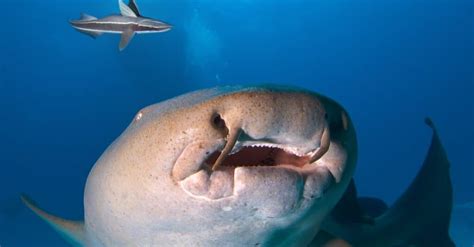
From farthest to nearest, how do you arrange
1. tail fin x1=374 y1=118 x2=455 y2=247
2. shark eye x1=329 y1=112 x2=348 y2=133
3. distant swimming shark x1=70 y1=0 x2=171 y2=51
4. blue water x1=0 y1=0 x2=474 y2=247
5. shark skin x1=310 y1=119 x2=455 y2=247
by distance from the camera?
blue water x1=0 y1=0 x2=474 y2=247 < distant swimming shark x1=70 y1=0 x2=171 y2=51 < tail fin x1=374 y1=118 x2=455 y2=247 < shark skin x1=310 y1=119 x2=455 y2=247 < shark eye x1=329 y1=112 x2=348 y2=133

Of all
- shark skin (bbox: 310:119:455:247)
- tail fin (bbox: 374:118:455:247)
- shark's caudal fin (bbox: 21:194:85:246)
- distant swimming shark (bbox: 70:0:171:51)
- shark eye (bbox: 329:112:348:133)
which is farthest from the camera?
distant swimming shark (bbox: 70:0:171:51)

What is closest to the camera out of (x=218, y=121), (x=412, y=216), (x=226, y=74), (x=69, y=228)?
(x=218, y=121)

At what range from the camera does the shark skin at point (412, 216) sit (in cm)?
400

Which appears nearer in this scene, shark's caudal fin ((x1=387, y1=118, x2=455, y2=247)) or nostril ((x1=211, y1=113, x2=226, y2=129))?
nostril ((x1=211, y1=113, x2=226, y2=129))

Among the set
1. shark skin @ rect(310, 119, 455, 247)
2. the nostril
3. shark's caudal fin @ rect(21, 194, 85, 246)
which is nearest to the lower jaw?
the nostril

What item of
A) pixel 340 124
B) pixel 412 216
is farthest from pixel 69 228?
pixel 412 216

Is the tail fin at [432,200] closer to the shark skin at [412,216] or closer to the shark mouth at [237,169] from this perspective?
the shark skin at [412,216]

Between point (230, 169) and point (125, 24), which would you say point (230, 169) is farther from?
point (125, 24)

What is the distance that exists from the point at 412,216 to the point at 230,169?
3.32 m

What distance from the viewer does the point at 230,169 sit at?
163 centimetres

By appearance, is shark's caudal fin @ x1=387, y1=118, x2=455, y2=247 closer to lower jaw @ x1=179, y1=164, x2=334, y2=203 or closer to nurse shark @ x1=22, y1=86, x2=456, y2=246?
nurse shark @ x1=22, y1=86, x2=456, y2=246

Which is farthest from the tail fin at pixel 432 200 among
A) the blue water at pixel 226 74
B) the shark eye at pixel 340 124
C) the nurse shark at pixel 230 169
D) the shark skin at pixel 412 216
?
the blue water at pixel 226 74

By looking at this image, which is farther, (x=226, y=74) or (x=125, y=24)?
(x=226, y=74)

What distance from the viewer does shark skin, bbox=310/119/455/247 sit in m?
4.00
